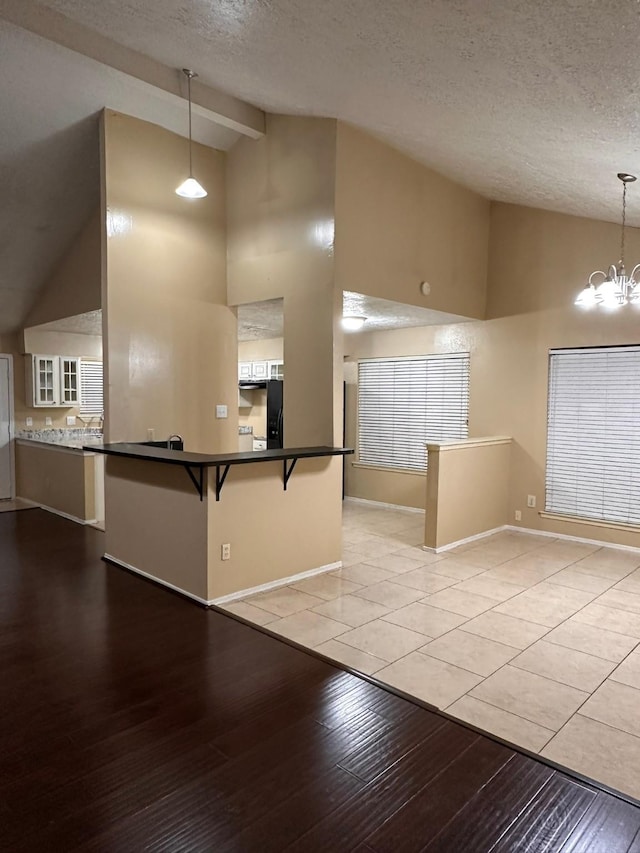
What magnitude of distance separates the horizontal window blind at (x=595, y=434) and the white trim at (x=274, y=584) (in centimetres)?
266

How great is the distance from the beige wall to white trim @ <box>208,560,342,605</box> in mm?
2585

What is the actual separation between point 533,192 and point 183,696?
4.78 m

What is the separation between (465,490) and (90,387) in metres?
5.65

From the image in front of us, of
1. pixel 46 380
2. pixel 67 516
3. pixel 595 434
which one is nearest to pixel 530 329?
pixel 595 434

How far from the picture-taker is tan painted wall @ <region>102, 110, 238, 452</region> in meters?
4.70

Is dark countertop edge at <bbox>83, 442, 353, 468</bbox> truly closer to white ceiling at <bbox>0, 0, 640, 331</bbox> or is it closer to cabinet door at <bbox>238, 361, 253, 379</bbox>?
white ceiling at <bbox>0, 0, 640, 331</bbox>

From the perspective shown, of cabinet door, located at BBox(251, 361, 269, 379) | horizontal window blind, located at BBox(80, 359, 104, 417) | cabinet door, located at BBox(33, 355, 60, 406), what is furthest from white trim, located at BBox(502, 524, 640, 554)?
cabinet door, located at BBox(33, 355, 60, 406)

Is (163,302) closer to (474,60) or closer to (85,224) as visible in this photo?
(85,224)

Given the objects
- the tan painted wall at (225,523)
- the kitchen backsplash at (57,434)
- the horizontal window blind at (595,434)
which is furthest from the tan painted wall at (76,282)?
the horizontal window blind at (595,434)

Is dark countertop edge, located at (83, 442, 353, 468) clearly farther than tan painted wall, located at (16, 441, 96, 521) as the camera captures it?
No

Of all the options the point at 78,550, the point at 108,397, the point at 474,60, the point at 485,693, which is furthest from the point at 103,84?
the point at 485,693

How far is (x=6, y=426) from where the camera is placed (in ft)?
25.1

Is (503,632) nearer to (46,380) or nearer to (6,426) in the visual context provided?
(46,380)

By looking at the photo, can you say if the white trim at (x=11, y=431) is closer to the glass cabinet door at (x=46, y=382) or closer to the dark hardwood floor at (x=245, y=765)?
the glass cabinet door at (x=46, y=382)
